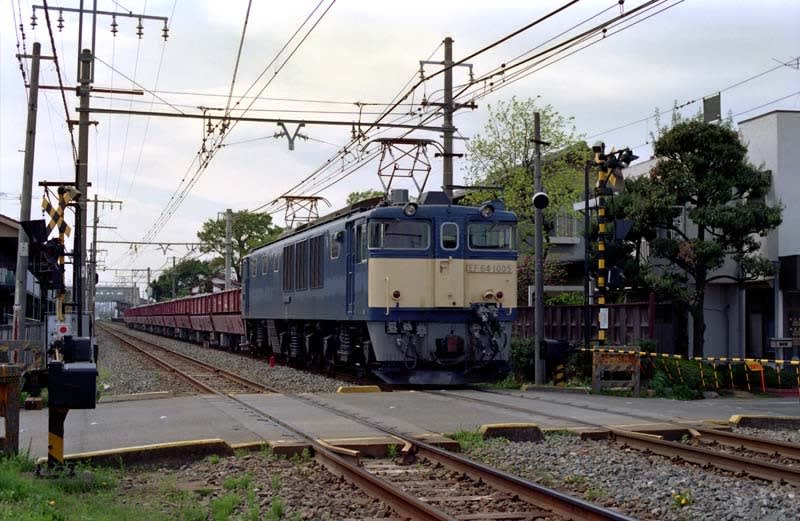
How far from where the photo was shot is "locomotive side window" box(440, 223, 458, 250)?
1695cm

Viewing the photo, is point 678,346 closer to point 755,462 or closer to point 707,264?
point 707,264

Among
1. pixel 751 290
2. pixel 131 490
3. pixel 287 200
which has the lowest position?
pixel 131 490

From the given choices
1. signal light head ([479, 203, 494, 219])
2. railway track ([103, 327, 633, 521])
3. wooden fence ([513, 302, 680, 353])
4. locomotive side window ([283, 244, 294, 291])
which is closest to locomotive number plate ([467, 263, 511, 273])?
signal light head ([479, 203, 494, 219])

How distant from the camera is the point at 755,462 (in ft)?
27.6

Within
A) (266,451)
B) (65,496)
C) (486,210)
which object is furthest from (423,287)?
(65,496)

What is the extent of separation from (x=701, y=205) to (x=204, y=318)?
24.9 m

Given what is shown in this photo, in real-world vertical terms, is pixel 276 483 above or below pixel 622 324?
below

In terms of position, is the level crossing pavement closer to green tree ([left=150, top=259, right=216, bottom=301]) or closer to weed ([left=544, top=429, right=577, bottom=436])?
weed ([left=544, top=429, right=577, bottom=436])

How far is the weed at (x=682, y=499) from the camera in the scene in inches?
279

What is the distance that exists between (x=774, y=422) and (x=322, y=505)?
286 inches

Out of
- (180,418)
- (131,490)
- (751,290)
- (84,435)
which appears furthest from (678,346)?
(131,490)

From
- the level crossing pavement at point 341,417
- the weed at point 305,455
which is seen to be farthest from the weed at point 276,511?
the level crossing pavement at point 341,417

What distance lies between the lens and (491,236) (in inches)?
684

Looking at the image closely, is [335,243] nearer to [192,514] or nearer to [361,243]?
[361,243]
